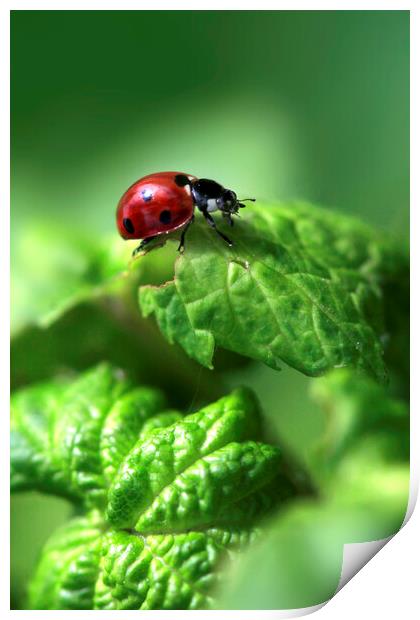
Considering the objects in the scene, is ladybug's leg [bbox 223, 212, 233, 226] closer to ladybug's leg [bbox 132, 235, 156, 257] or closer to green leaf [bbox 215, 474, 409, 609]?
ladybug's leg [bbox 132, 235, 156, 257]

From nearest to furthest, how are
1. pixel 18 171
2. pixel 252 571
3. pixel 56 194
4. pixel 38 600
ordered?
pixel 252 571 < pixel 38 600 < pixel 18 171 < pixel 56 194

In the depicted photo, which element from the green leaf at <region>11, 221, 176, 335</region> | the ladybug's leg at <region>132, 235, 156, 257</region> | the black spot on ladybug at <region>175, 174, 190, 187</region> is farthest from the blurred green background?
the black spot on ladybug at <region>175, 174, 190, 187</region>

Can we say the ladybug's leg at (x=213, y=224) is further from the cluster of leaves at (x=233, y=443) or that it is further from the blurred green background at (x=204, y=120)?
the blurred green background at (x=204, y=120)

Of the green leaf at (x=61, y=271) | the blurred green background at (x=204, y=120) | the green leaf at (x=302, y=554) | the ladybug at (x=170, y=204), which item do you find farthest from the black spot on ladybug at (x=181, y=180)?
the green leaf at (x=302, y=554)

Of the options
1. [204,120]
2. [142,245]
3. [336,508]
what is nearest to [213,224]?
[142,245]

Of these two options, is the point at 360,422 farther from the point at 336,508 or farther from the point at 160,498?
the point at 160,498
